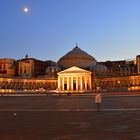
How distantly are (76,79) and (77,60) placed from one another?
2067 centimetres

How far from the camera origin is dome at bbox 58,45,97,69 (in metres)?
145

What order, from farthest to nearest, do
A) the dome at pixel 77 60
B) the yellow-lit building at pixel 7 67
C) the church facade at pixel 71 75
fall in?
the dome at pixel 77 60 → the yellow-lit building at pixel 7 67 → the church facade at pixel 71 75

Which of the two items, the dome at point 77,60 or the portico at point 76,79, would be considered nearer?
the portico at point 76,79

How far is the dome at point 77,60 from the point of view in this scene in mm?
145250

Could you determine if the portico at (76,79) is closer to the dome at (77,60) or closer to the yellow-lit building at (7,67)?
the dome at (77,60)

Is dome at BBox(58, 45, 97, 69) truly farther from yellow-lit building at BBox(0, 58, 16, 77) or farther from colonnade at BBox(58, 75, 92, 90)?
yellow-lit building at BBox(0, 58, 16, 77)

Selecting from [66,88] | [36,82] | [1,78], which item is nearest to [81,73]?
[66,88]

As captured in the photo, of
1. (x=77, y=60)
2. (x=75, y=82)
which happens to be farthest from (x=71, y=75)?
(x=77, y=60)

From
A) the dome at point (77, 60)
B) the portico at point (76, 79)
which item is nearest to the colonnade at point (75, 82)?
the portico at point (76, 79)

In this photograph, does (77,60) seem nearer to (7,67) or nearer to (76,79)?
(76,79)

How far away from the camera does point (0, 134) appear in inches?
404

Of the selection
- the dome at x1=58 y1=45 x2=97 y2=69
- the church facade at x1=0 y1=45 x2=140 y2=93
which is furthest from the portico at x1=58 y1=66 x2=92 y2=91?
the dome at x1=58 y1=45 x2=97 y2=69

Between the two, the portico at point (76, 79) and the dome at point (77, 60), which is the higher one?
the dome at point (77, 60)

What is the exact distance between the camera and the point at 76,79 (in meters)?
126
